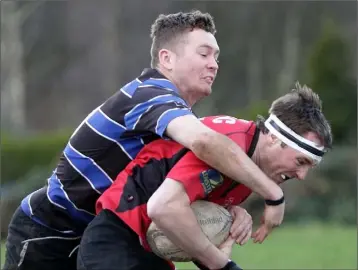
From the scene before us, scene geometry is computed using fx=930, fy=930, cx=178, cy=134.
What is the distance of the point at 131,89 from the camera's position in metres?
4.84

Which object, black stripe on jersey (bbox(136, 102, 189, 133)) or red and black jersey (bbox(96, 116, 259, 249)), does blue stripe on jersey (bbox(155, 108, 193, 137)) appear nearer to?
black stripe on jersey (bbox(136, 102, 189, 133))

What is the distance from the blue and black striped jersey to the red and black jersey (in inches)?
5.0

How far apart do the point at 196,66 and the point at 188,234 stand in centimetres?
106

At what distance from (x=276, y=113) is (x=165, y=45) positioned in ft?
3.07

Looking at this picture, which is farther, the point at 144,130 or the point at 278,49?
Answer: the point at 278,49

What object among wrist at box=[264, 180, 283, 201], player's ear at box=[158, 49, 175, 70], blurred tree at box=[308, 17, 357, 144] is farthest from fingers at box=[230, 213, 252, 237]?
blurred tree at box=[308, 17, 357, 144]

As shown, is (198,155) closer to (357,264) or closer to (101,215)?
(101,215)

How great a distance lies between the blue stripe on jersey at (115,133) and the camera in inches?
189

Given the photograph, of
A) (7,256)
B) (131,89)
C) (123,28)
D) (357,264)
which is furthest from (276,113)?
(123,28)

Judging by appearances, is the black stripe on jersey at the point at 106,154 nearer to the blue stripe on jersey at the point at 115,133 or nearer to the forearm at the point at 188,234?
the blue stripe on jersey at the point at 115,133

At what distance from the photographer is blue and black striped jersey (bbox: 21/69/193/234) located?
4621mm

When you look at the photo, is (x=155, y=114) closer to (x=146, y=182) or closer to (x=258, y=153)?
(x=146, y=182)

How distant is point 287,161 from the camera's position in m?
4.51

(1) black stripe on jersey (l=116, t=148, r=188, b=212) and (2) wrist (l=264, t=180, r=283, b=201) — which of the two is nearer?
(2) wrist (l=264, t=180, r=283, b=201)
